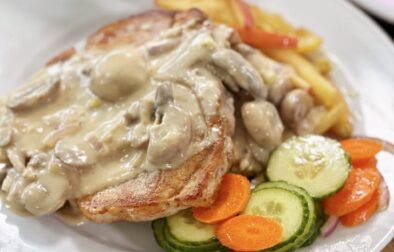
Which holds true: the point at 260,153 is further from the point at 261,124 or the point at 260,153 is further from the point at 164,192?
the point at 164,192

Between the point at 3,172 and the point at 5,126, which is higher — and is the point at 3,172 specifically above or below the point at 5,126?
below

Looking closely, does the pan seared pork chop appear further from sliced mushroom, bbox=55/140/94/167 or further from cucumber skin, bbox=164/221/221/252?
cucumber skin, bbox=164/221/221/252

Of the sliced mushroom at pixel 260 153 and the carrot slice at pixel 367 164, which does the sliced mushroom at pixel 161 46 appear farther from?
the carrot slice at pixel 367 164

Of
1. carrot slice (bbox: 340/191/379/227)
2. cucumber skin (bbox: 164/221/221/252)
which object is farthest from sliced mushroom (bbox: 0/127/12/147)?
carrot slice (bbox: 340/191/379/227)

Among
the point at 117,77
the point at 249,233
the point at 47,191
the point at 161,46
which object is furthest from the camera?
the point at 161,46

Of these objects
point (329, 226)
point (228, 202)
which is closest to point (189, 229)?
point (228, 202)

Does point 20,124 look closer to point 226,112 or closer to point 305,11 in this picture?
point 226,112

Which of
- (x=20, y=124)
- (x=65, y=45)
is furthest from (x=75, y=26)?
(x=20, y=124)
